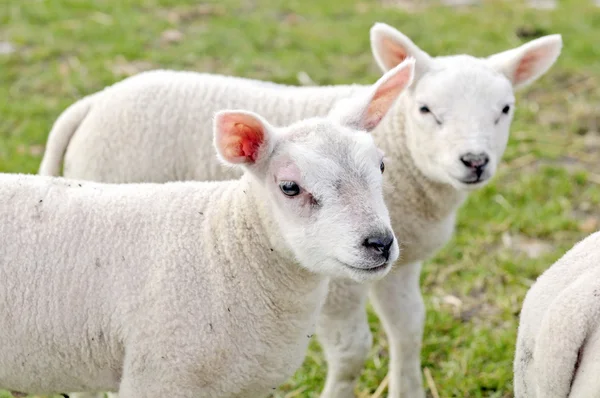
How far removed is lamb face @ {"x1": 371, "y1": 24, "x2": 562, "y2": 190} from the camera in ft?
11.7

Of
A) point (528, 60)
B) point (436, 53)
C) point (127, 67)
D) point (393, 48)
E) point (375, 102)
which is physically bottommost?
point (436, 53)

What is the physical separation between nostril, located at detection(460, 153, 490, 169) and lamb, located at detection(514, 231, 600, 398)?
0.65 m

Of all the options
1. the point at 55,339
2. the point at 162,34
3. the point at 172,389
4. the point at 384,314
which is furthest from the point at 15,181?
the point at 162,34

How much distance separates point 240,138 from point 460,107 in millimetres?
1203

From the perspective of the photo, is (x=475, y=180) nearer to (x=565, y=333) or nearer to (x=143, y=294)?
(x=565, y=333)

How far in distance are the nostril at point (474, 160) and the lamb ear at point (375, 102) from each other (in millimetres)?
557

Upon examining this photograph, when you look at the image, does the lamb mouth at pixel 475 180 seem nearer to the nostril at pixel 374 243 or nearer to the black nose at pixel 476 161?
the black nose at pixel 476 161

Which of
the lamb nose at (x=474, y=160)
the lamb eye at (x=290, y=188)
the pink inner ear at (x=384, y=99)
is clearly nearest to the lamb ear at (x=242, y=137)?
the lamb eye at (x=290, y=188)

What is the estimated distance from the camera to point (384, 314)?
400 centimetres

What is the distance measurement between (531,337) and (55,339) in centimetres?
162

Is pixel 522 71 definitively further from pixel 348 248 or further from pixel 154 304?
pixel 154 304

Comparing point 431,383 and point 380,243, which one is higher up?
point 380,243

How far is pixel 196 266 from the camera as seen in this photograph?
117 inches

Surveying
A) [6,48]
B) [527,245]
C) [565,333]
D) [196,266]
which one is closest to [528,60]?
[527,245]
